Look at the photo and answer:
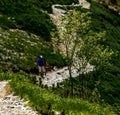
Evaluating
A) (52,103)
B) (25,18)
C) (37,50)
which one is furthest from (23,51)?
(52,103)

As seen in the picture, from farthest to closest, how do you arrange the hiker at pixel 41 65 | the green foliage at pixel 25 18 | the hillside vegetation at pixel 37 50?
the green foliage at pixel 25 18 → the hiker at pixel 41 65 → the hillside vegetation at pixel 37 50

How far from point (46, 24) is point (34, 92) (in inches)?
1971

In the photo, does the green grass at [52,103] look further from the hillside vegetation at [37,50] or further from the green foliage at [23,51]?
the green foliage at [23,51]

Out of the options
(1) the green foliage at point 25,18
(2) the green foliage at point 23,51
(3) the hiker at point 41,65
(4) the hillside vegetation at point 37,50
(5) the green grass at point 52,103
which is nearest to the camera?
(5) the green grass at point 52,103

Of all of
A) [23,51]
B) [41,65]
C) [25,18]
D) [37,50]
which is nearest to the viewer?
[41,65]

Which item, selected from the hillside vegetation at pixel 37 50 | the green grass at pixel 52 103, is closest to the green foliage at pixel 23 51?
the hillside vegetation at pixel 37 50

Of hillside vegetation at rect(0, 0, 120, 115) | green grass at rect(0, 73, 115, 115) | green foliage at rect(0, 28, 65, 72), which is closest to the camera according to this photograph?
green grass at rect(0, 73, 115, 115)

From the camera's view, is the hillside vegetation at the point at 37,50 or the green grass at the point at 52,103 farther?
the hillside vegetation at the point at 37,50

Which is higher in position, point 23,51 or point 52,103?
point 52,103

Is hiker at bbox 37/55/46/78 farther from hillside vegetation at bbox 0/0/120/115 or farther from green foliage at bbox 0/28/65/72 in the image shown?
green foliage at bbox 0/28/65/72

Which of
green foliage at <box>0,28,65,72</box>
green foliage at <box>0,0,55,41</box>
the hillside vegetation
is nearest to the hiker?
the hillside vegetation

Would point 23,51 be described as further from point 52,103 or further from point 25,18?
point 52,103

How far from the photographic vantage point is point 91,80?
51.8 m

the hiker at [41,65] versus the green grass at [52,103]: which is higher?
the green grass at [52,103]
